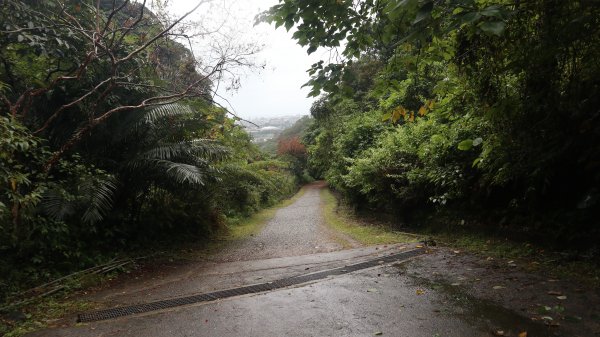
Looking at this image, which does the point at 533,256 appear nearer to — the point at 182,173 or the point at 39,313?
the point at 182,173

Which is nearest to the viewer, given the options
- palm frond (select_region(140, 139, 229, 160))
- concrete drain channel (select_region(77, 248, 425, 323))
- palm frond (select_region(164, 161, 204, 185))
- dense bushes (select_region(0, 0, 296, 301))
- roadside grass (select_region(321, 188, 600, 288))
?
roadside grass (select_region(321, 188, 600, 288))

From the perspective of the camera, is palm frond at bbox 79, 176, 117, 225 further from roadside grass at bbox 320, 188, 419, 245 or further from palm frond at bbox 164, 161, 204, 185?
roadside grass at bbox 320, 188, 419, 245

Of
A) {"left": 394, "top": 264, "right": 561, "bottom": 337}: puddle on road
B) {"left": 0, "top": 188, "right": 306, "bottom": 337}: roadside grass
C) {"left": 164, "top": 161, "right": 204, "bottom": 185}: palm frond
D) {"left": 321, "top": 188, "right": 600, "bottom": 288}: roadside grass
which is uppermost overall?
{"left": 164, "top": 161, "right": 204, "bottom": 185}: palm frond

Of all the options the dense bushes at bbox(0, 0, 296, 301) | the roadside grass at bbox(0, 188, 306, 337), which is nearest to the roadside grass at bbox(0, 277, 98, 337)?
the roadside grass at bbox(0, 188, 306, 337)

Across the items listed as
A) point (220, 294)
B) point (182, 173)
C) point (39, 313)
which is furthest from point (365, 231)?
point (39, 313)

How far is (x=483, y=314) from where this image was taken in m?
3.20

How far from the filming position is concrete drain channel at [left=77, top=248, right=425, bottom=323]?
159 inches

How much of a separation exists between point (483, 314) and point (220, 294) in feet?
9.43

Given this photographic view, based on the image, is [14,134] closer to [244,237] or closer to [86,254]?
[86,254]

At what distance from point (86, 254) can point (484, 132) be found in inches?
261

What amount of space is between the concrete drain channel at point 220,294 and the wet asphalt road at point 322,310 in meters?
0.19

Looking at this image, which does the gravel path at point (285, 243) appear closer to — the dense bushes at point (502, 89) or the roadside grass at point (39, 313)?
the dense bushes at point (502, 89)

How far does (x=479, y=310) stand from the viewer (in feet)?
10.8

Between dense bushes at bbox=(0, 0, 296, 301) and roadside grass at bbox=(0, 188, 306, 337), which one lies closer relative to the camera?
roadside grass at bbox=(0, 188, 306, 337)
